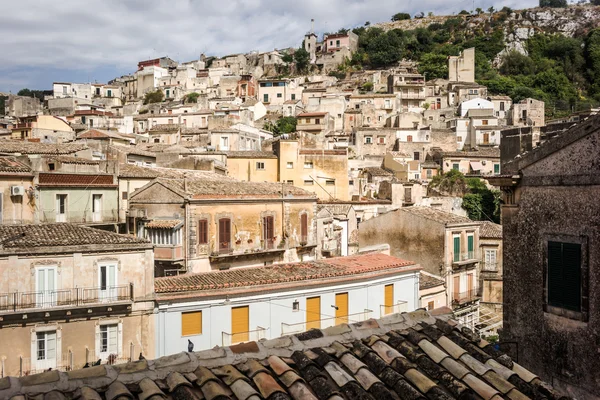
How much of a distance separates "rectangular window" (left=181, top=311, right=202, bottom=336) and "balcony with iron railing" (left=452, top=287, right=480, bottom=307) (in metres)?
16.5

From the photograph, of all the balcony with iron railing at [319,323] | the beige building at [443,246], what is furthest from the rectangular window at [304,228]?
the balcony with iron railing at [319,323]

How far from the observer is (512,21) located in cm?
11900

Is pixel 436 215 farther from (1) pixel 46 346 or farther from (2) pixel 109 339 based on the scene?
Result: (1) pixel 46 346

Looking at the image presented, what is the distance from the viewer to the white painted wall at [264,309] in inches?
775

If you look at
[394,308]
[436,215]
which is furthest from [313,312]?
[436,215]

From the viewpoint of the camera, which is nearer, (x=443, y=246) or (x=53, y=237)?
(x=53, y=237)

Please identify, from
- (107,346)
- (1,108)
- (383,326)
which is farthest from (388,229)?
(1,108)

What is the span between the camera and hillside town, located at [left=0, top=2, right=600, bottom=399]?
17.8 feet

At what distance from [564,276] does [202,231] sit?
768 inches

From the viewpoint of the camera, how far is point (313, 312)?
A: 2242 centimetres

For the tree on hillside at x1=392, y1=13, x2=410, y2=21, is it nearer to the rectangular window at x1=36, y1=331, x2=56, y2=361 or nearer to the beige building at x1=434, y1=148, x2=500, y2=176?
the beige building at x1=434, y1=148, x2=500, y2=176

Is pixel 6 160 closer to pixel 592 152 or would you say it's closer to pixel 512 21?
pixel 592 152

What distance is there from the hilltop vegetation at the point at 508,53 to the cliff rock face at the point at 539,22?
0.21m

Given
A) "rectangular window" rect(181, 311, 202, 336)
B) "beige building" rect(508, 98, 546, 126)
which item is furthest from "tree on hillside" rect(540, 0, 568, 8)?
"rectangular window" rect(181, 311, 202, 336)
